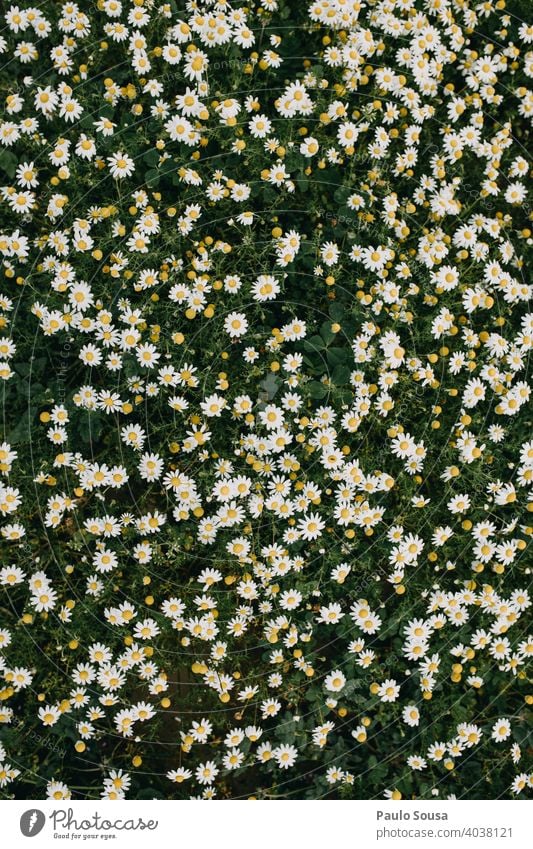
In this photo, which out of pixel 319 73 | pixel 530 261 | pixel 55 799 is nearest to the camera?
pixel 55 799

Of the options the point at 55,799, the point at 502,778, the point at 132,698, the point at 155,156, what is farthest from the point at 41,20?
the point at 502,778

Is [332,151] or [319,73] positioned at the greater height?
[319,73]

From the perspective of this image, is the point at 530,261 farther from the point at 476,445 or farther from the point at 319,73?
the point at 319,73

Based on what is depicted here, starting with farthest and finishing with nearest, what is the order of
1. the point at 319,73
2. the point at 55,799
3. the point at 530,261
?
the point at 530,261
the point at 319,73
the point at 55,799

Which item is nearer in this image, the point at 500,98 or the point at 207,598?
the point at 207,598
